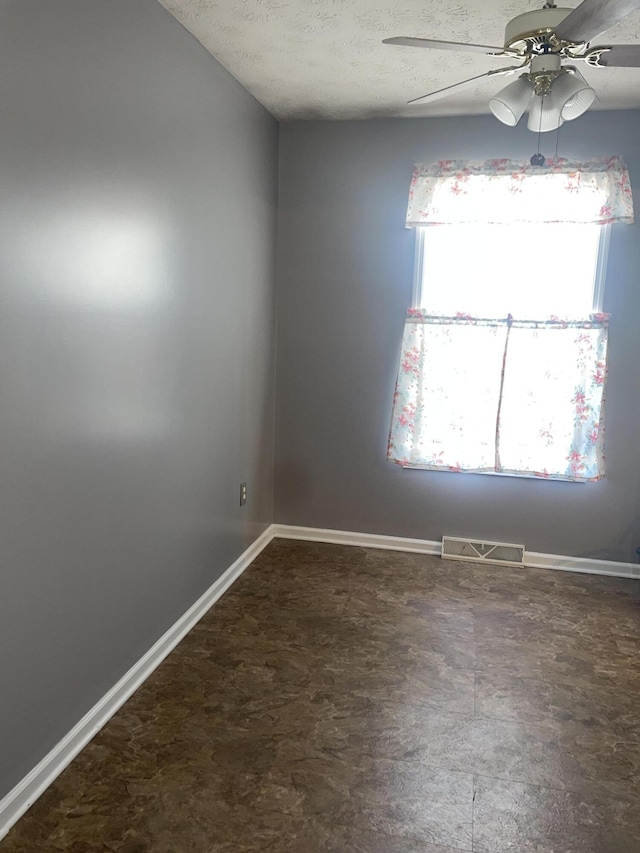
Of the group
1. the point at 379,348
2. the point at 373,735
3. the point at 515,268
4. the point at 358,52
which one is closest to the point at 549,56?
the point at 358,52

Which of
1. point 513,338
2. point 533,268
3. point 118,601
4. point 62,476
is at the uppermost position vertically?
point 533,268

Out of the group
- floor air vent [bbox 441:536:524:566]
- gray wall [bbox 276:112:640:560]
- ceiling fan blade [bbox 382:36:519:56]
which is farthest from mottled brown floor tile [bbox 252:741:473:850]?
ceiling fan blade [bbox 382:36:519:56]

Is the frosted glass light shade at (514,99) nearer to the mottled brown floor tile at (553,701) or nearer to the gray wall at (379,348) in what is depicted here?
the gray wall at (379,348)

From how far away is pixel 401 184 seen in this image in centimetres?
360

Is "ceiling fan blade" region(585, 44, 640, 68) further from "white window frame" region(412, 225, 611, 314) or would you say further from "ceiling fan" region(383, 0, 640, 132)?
"white window frame" region(412, 225, 611, 314)

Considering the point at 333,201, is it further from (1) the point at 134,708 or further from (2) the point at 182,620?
(1) the point at 134,708

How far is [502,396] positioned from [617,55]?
1.92m

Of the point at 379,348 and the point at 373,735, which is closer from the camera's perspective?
the point at 373,735

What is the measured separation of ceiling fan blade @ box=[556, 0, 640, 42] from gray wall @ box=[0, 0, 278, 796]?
1.31m

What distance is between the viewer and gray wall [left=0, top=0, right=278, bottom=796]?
1.69m

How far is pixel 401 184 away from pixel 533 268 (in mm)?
859

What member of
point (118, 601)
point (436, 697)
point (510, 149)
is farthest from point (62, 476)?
point (510, 149)

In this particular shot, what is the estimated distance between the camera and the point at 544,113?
2082 millimetres

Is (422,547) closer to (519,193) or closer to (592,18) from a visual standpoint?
(519,193)
